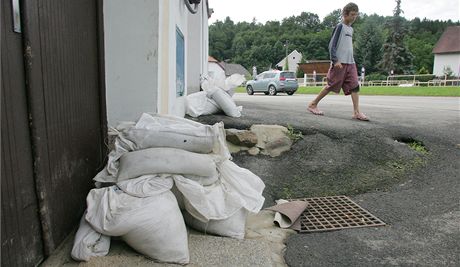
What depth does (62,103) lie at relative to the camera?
2309 millimetres

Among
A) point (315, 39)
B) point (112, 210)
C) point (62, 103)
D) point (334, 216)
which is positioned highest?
point (315, 39)

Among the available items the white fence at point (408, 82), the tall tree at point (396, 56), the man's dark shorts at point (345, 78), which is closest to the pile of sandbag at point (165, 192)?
the man's dark shorts at point (345, 78)

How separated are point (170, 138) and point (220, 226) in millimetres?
693

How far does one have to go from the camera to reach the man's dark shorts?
5938 millimetres

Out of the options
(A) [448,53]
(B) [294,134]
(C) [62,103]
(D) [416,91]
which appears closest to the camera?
(C) [62,103]

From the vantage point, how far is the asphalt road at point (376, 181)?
2520 millimetres

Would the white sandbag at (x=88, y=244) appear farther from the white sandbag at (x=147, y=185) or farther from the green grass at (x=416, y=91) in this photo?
the green grass at (x=416, y=91)

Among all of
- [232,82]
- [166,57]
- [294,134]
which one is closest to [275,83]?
[232,82]

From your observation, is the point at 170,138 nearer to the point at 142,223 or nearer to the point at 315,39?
the point at 142,223

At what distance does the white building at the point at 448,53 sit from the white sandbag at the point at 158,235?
7143cm

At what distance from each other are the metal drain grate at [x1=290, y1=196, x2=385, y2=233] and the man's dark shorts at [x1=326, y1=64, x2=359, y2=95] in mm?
2791

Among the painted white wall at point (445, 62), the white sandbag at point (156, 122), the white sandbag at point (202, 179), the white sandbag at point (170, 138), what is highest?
the painted white wall at point (445, 62)

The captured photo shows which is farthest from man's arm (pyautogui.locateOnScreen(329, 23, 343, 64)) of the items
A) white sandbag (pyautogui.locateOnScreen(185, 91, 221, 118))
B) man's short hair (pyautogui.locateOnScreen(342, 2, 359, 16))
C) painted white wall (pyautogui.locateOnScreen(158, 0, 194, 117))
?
painted white wall (pyautogui.locateOnScreen(158, 0, 194, 117))

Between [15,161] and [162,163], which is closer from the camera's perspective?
[15,161]
